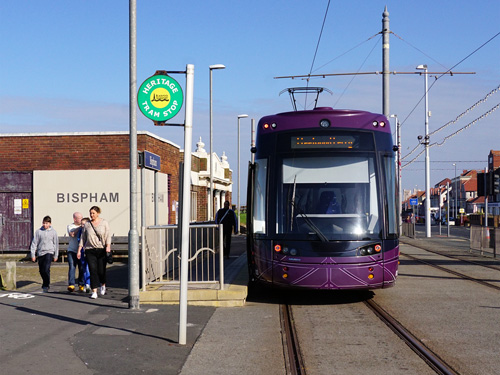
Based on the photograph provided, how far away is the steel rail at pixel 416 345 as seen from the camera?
6.71 meters

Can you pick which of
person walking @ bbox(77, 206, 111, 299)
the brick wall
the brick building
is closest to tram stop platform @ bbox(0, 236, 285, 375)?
person walking @ bbox(77, 206, 111, 299)

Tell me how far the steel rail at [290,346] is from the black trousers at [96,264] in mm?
3620

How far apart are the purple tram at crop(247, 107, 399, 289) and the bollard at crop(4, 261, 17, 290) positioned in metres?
5.29

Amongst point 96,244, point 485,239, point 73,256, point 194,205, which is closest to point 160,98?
point 96,244

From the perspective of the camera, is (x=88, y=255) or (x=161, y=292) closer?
(x=161, y=292)

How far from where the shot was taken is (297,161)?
1164 centimetres

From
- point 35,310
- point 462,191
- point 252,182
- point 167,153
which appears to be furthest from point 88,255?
point 462,191

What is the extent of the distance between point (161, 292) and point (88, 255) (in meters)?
1.90

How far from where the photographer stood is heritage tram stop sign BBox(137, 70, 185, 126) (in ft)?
32.3

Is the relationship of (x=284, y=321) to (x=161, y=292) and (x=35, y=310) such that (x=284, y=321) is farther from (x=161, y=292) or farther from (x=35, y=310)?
(x=35, y=310)

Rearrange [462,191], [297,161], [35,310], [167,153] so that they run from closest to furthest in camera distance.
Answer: [35,310], [297,161], [167,153], [462,191]

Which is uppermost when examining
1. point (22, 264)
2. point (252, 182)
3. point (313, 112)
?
point (313, 112)

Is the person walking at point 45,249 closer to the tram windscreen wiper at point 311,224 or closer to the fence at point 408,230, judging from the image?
the tram windscreen wiper at point 311,224

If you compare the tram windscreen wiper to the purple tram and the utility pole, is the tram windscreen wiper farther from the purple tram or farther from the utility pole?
the utility pole
